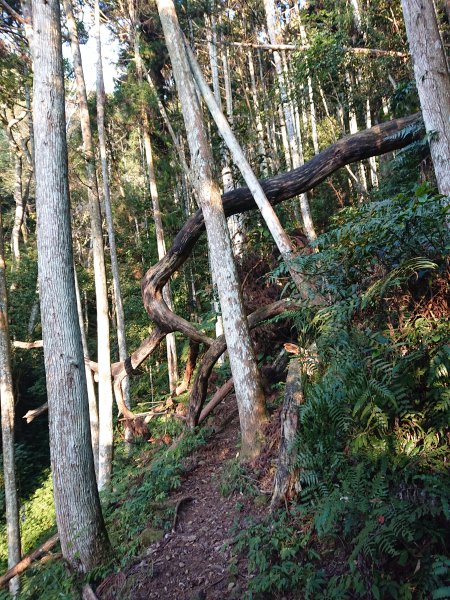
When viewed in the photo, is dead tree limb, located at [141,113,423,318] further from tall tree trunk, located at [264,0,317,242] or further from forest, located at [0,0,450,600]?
tall tree trunk, located at [264,0,317,242]

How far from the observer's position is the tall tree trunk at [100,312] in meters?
8.18

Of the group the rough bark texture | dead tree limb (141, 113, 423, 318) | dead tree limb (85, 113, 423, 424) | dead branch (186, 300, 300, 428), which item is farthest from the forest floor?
dead tree limb (141, 113, 423, 318)

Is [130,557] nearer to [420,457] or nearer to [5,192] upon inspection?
[420,457]

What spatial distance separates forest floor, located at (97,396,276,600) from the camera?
329 cm

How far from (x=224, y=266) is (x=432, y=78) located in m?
3.21

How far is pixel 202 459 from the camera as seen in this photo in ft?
19.3

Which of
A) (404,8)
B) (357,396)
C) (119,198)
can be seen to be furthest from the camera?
(119,198)

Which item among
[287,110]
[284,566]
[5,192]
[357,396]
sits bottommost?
[284,566]

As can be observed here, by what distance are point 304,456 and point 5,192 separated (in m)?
26.6

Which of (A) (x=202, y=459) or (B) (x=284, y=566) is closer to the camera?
(B) (x=284, y=566)

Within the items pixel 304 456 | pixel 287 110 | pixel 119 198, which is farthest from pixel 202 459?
pixel 119 198

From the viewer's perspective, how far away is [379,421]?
8.16 feet

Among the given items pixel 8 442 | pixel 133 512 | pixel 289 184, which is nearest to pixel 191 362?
pixel 133 512

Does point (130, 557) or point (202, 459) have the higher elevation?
point (202, 459)
